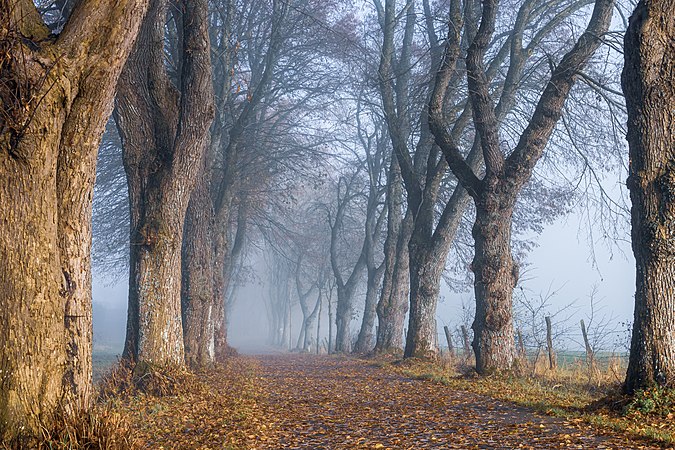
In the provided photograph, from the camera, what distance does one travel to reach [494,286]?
1202 cm

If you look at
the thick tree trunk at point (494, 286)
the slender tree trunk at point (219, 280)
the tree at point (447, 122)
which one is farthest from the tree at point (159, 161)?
the slender tree trunk at point (219, 280)

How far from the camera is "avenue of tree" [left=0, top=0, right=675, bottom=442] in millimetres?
5305

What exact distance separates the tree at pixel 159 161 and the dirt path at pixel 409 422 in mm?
2160

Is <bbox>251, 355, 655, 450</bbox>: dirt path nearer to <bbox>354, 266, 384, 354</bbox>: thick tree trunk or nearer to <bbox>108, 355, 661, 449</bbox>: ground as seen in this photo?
<bbox>108, 355, 661, 449</bbox>: ground

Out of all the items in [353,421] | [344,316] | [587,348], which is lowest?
[353,421]

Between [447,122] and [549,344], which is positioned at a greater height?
[447,122]

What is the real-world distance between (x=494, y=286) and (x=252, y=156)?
11.8m

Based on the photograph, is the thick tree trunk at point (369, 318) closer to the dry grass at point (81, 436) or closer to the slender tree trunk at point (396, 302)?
the slender tree trunk at point (396, 302)

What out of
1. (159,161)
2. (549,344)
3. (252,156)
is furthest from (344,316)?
(159,161)

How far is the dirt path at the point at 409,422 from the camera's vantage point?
6.18m

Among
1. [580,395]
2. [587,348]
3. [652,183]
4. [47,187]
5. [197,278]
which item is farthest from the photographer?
[197,278]

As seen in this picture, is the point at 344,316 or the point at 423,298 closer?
the point at 423,298

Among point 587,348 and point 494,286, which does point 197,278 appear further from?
point 587,348

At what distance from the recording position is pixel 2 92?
5184 mm
